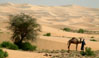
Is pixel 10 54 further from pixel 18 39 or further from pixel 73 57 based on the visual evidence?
pixel 18 39

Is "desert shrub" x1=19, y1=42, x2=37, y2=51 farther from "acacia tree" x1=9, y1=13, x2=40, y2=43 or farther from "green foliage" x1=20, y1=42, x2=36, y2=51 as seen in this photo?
"acacia tree" x1=9, y1=13, x2=40, y2=43

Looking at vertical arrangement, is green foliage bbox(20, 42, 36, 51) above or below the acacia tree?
below

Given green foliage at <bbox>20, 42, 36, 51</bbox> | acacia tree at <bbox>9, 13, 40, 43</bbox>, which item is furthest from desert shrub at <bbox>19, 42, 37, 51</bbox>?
acacia tree at <bbox>9, 13, 40, 43</bbox>

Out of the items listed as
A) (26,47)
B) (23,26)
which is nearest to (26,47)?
(26,47)

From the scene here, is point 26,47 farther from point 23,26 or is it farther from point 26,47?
point 23,26

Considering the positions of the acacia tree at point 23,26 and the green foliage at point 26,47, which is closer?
the green foliage at point 26,47

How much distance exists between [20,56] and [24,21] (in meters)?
7.27

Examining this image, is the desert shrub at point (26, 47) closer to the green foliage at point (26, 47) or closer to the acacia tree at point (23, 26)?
the green foliage at point (26, 47)

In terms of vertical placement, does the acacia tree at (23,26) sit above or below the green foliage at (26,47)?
above

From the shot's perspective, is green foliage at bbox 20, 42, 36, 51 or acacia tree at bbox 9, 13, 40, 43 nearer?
green foliage at bbox 20, 42, 36, 51

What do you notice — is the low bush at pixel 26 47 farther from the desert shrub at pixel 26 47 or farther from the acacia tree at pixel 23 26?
the acacia tree at pixel 23 26

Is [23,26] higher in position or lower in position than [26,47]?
higher

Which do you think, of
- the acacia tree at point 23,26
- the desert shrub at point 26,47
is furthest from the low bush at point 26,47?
the acacia tree at point 23,26

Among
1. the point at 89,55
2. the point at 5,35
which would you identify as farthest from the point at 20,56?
the point at 5,35
